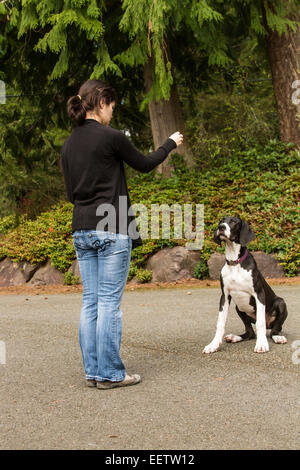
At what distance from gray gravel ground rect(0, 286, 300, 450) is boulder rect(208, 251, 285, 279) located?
3406mm

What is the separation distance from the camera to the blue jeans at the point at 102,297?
4.46 meters

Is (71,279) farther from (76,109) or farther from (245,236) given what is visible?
(76,109)

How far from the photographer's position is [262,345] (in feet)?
17.8

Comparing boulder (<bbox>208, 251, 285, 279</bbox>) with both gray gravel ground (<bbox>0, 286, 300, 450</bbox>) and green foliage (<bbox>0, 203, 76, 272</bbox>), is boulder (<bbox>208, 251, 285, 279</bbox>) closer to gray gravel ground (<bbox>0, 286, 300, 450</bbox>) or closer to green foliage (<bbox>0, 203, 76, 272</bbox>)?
green foliage (<bbox>0, 203, 76, 272</bbox>)

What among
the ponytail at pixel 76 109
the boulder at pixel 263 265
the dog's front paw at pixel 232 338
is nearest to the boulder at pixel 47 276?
the boulder at pixel 263 265

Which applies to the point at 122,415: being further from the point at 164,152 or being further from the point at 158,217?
the point at 158,217

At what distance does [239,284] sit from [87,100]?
221 cm

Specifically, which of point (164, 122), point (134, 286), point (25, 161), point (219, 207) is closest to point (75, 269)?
point (134, 286)

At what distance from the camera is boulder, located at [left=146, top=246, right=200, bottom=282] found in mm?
11297

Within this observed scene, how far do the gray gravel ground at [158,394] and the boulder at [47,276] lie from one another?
5.28m

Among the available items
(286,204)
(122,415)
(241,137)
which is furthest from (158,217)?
(122,415)

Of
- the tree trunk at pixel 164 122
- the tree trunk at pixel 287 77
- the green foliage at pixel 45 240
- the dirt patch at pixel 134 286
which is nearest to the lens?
the dirt patch at pixel 134 286

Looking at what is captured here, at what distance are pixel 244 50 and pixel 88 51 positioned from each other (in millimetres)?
6488

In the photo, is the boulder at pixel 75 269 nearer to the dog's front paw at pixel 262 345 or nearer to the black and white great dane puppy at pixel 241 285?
the black and white great dane puppy at pixel 241 285
